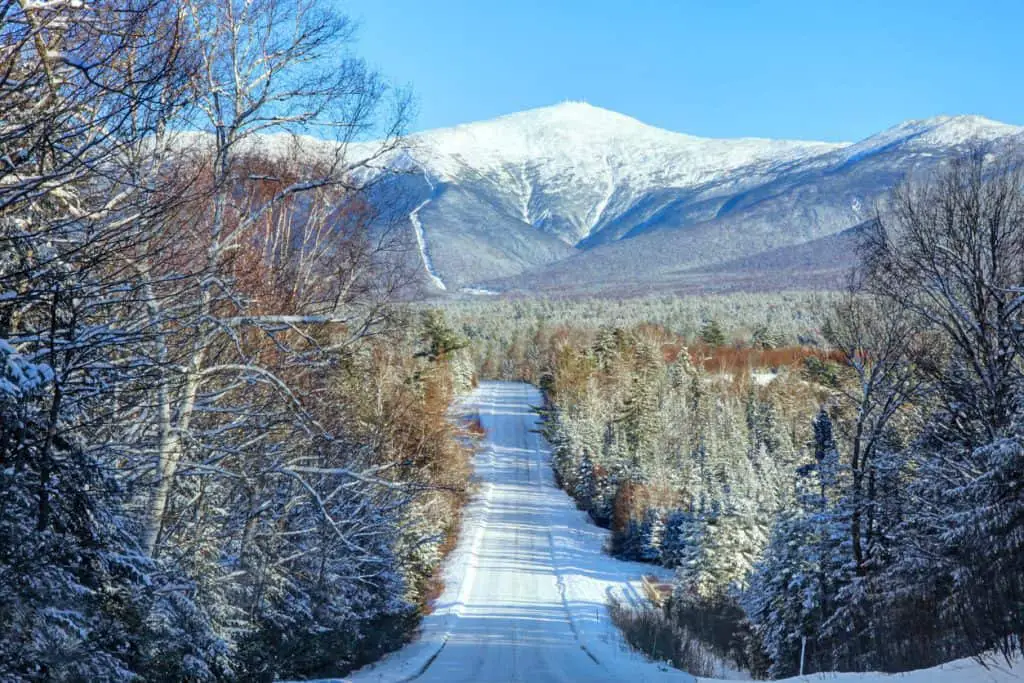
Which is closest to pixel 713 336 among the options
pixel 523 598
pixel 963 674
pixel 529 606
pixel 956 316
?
pixel 523 598

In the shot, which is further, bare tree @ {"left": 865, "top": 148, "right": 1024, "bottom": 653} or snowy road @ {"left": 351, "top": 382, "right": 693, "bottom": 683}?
snowy road @ {"left": 351, "top": 382, "right": 693, "bottom": 683}

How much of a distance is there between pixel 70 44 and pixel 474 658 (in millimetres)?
13823

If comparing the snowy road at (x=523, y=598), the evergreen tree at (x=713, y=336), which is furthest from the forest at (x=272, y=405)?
the evergreen tree at (x=713, y=336)

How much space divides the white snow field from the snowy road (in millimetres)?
37

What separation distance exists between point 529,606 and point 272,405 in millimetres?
17682

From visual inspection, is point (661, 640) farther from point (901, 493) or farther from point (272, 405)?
point (272, 405)

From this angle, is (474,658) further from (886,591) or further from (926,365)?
(926,365)

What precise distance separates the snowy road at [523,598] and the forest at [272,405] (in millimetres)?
1550

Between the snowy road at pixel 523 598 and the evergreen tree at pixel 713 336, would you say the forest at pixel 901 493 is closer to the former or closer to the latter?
the snowy road at pixel 523 598

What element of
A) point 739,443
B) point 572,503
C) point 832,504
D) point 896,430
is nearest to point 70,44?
point 832,504

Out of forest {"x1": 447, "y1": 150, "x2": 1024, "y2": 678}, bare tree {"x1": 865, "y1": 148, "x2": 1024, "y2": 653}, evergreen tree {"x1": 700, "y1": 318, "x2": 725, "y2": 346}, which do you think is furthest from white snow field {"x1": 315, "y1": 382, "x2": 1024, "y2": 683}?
evergreen tree {"x1": 700, "y1": 318, "x2": 725, "y2": 346}

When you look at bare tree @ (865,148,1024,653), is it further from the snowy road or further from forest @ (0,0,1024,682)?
the snowy road

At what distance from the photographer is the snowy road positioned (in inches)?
581

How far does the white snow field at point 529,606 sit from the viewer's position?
1359 centimetres
